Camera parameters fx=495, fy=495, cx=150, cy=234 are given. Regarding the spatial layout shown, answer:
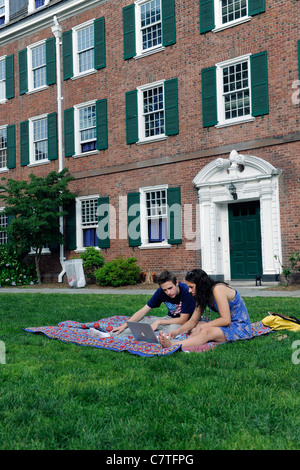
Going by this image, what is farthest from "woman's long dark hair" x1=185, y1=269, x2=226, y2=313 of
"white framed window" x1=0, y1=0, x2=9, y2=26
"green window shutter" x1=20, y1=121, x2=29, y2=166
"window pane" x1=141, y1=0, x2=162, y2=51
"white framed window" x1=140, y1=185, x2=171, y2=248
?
"white framed window" x1=0, y1=0, x2=9, y2=26

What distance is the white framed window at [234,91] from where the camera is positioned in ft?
48.6

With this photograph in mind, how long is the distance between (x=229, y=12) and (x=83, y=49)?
6.38 m

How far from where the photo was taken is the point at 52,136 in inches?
786

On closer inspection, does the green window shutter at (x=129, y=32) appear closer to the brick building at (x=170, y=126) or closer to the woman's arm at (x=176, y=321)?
the brick building at (x=170, y=126)

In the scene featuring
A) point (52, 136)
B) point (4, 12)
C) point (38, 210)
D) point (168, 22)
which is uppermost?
point (4, 12)

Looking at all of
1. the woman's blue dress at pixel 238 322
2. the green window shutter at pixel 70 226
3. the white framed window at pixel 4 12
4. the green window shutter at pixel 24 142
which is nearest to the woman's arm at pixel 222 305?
the woman's blue dress at pixel 238 322

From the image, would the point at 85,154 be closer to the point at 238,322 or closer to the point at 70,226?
the point at 70,226

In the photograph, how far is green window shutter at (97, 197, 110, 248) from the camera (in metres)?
17.9

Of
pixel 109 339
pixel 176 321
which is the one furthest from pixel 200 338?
pixel 109 339

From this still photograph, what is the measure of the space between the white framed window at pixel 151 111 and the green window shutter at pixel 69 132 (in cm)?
328

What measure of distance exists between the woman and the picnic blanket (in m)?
0.12

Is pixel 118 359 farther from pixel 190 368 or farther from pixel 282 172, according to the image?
pixel 282 172

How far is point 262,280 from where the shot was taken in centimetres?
1420

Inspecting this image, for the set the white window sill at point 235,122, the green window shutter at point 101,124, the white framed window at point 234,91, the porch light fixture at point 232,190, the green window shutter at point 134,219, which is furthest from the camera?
the green window shutter at point 101,124
